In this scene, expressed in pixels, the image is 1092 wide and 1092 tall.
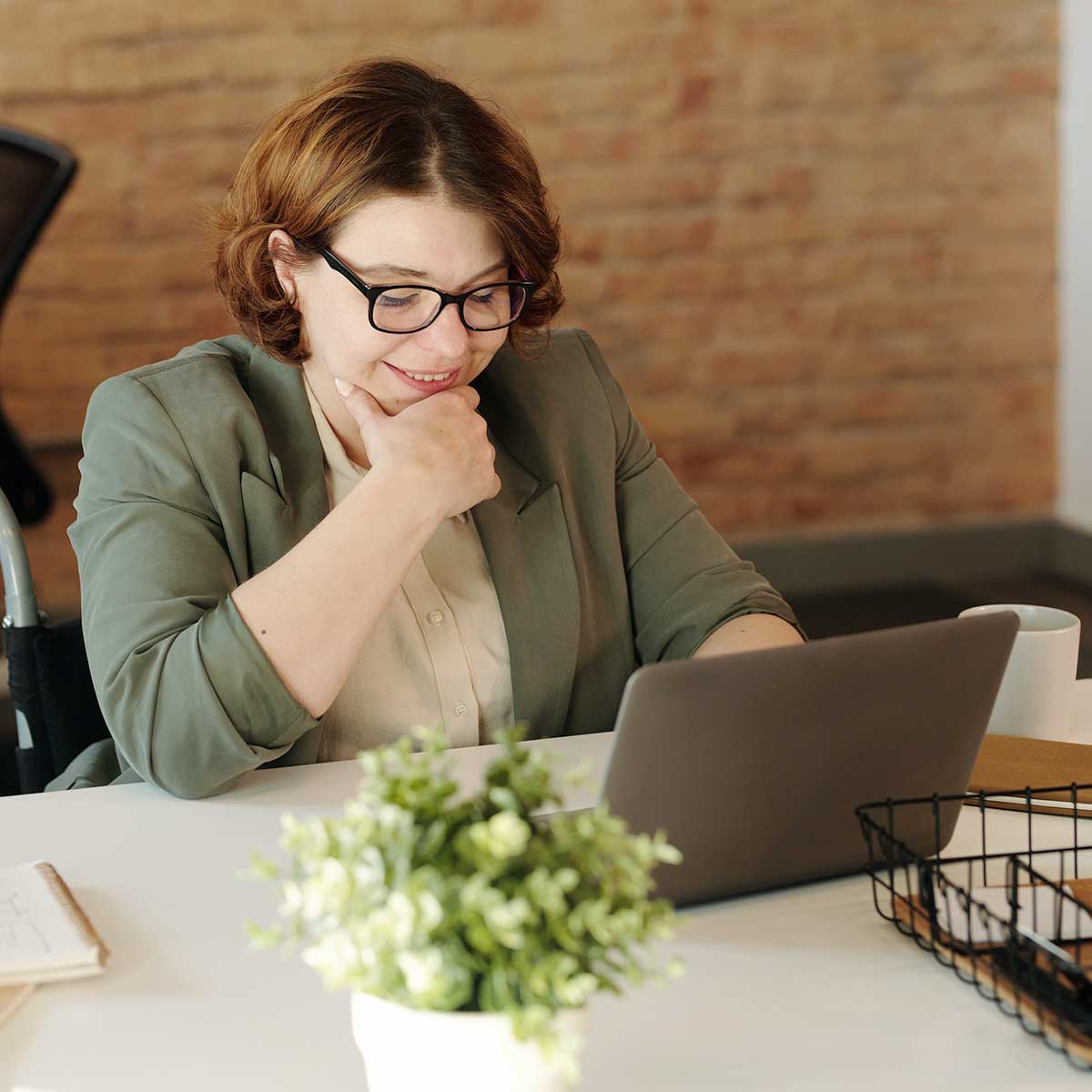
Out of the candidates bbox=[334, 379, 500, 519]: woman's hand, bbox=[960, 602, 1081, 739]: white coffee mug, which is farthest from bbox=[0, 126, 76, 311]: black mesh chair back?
bbox=[960, 602, 1081, 739]: white coffee mug

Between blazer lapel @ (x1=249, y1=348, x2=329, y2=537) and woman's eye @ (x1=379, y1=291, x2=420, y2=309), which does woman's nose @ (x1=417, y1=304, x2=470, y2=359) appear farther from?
blazer lapel @ (x1=249, y1=348, x2=329, y2=537)

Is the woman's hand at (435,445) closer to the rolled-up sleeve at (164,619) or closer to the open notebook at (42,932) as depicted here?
the rolled-up sleeve at (164,619)

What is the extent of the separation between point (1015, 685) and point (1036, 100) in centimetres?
362

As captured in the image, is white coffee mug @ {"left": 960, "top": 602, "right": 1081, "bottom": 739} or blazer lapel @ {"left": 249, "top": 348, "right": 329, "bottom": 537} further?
blazer lapel @ {"left": 249, "top": 348, "right": 329, "bottom": 537}

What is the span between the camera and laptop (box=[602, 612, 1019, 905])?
34.1 inches

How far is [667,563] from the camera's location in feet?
5.27

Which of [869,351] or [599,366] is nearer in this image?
[599,366]

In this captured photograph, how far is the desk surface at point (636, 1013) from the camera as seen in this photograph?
78cm

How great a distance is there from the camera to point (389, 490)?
1334mm

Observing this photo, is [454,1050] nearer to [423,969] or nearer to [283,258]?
[423,969]

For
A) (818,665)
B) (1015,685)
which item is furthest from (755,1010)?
(1015,685)

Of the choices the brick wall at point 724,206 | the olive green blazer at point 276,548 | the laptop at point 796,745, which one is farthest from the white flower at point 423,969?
the brick wall at point 724,206

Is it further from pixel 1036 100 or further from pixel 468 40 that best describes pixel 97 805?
pixel 1036 100

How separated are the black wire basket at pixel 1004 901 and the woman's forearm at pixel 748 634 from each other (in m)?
0.36
